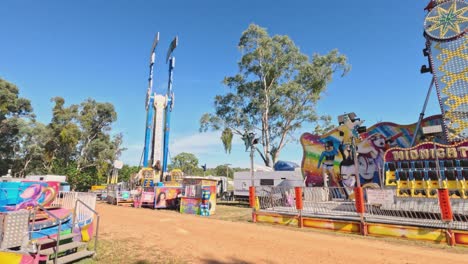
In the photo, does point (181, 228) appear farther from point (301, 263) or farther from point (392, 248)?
point (392, 248)

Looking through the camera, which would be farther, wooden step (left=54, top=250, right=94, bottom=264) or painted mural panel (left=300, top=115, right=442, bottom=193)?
painted mural panel (left=300, top=115, right=442, bottom=193)

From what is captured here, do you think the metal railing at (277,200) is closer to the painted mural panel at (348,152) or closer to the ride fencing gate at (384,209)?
the ride fencing gate at (384,209)

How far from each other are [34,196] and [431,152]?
18860mm

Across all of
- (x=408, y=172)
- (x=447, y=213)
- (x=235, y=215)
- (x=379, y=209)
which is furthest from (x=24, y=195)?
(x=408, y=172)

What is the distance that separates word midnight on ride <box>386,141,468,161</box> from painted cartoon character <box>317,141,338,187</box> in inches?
218

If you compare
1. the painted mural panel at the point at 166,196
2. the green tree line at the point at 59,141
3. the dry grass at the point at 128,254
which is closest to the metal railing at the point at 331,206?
the dry grass at the point at 128,254

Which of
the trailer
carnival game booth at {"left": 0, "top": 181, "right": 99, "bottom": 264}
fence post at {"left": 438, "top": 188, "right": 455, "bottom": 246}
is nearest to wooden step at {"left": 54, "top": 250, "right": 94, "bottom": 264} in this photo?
carnival game booth at {"left": 0, "top": 181, "right": 99, "bottom": 264}

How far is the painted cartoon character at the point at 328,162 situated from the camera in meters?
21.9

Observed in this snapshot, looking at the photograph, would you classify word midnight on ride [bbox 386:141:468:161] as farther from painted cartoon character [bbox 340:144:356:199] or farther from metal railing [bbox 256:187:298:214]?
metal railing [bbox 256:187:298:214]

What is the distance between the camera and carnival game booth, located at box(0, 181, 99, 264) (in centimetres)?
613

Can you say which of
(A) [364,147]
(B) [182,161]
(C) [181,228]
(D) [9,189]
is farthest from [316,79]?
(B) [182,161]

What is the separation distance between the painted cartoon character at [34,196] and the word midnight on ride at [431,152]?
57.6 feet

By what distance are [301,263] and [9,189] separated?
831cm

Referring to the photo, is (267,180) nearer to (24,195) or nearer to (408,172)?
(408,172)
